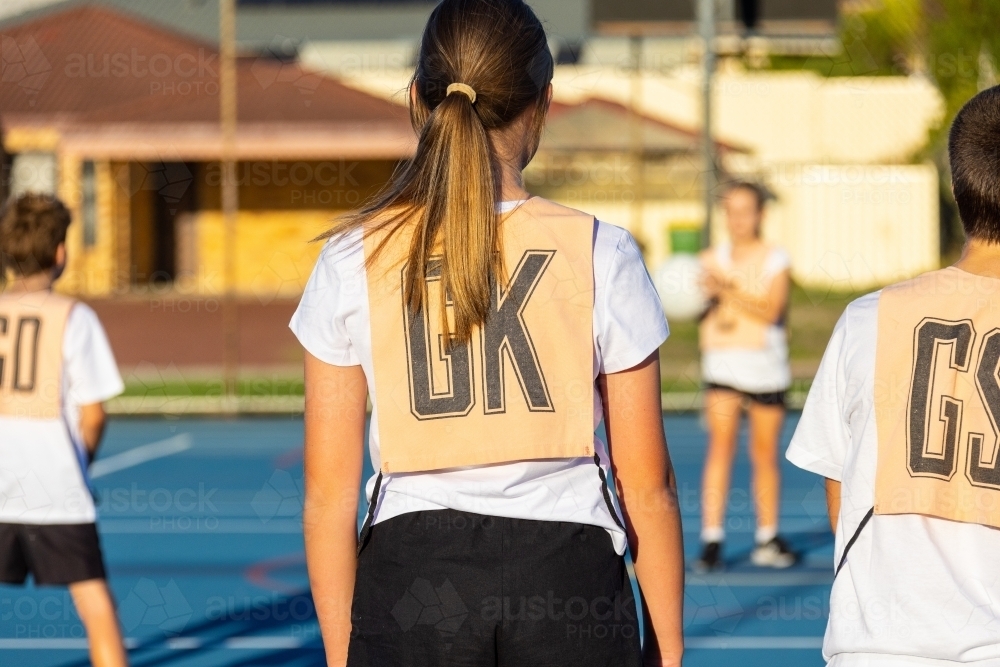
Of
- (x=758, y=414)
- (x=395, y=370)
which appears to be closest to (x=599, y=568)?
(x=395, y=370)

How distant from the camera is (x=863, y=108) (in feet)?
83.1

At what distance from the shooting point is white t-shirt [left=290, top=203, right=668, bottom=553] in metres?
2.03

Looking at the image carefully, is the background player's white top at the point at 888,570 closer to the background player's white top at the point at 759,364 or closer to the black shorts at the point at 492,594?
the black shorts at the point at 492,594

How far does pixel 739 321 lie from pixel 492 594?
5.08m

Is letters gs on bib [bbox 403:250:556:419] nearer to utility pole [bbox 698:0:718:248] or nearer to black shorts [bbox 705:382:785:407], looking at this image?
black shorts [bbox 705:382:785:407]

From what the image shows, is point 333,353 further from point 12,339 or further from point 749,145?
point 749,145

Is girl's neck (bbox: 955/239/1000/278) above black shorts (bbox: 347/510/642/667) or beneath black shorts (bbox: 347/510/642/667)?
above

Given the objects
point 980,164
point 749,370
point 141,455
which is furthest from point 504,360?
point 141,455

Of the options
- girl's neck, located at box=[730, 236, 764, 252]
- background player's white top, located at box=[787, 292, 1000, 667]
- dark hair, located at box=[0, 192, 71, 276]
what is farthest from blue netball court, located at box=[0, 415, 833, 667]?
background player's white top, located at box=[787, 292, 1000, 667]

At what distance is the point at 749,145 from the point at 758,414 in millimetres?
20368

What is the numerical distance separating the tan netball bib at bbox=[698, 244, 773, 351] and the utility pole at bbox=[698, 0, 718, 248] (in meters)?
5.44

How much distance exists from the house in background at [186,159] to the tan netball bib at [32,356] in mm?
15794

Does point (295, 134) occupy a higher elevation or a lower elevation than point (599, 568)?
higher

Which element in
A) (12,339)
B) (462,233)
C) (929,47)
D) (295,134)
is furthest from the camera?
(929,47)
